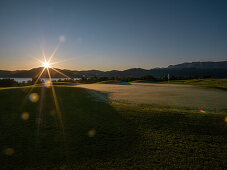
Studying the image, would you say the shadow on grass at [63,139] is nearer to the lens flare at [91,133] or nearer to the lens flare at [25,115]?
the lens flare at [91,133]

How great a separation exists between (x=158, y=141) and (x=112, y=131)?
1297 mm

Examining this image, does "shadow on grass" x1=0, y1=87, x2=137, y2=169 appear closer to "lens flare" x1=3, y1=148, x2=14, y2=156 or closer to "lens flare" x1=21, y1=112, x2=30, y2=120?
"lens flare" x1=3, y1=148, x2=14, y2=156

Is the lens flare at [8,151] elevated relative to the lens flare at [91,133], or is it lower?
elevated

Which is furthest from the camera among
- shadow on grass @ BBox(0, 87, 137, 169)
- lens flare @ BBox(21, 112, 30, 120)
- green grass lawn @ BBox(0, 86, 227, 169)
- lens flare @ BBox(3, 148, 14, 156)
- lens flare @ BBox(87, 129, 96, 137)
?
lens flare @ BBox(21, 112, 30, 120)

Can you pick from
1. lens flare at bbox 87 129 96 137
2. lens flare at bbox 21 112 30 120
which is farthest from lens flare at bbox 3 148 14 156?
lens flare at bbox 21 112 30 120

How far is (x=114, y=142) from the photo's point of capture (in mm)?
3371

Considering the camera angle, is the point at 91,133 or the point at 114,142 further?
the point at 91,133

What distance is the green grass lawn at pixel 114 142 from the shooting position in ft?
8.52

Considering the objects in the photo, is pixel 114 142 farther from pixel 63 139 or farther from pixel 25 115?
pixel 25 115

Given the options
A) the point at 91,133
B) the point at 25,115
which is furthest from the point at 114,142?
the point at 25,115

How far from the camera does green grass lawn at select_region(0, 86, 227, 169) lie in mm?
2596

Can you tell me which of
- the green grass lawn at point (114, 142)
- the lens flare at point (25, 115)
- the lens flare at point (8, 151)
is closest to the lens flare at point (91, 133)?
the green grass lawn at point (114, 142)

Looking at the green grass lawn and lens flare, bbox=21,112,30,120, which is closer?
the green grass lawn

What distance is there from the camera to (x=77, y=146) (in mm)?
3178
